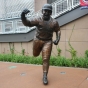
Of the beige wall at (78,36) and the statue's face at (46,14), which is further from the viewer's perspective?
the beige wall at (78,36)

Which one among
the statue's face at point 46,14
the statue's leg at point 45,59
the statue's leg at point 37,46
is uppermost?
the statue's face at point 46,14

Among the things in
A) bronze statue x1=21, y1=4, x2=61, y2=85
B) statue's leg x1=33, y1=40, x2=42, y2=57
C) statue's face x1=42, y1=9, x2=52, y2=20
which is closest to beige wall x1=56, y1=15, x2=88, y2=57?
bronze statue x1=21, y1=4, x2=61, y2=85

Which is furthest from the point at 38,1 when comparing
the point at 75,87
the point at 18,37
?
the point at 75,87

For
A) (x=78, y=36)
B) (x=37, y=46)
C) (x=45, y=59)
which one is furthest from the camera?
(x=78, y=36)

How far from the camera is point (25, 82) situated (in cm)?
473

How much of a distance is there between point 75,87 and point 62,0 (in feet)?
22.9

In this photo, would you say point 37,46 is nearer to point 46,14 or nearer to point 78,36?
point 46,14

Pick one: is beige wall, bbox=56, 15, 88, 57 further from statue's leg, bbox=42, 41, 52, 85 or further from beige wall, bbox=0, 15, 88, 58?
statue's leg, bbox=42, 41, 52, 85

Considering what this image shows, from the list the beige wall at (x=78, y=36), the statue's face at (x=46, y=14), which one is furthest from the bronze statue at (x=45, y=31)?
the beige wall at (x=78, y=36)

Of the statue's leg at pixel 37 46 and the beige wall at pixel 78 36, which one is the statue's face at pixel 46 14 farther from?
the beige wall at pixel 78 36

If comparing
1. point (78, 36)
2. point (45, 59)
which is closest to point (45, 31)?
point (45, 59)

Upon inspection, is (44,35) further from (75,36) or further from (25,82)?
(75,36)

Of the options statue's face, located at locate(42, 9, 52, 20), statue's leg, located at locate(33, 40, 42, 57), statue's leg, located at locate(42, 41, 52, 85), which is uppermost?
statue's face, located at locate(42, 9, 52, 20)

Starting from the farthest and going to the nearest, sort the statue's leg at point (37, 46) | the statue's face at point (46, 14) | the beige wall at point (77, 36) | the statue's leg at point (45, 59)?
1. the beige wall at point (77, 36)
2. the statue's leg at point (37, 46)
3. the statue's leg at point (45, 59)
4. the statue's face at point (46, 14)
